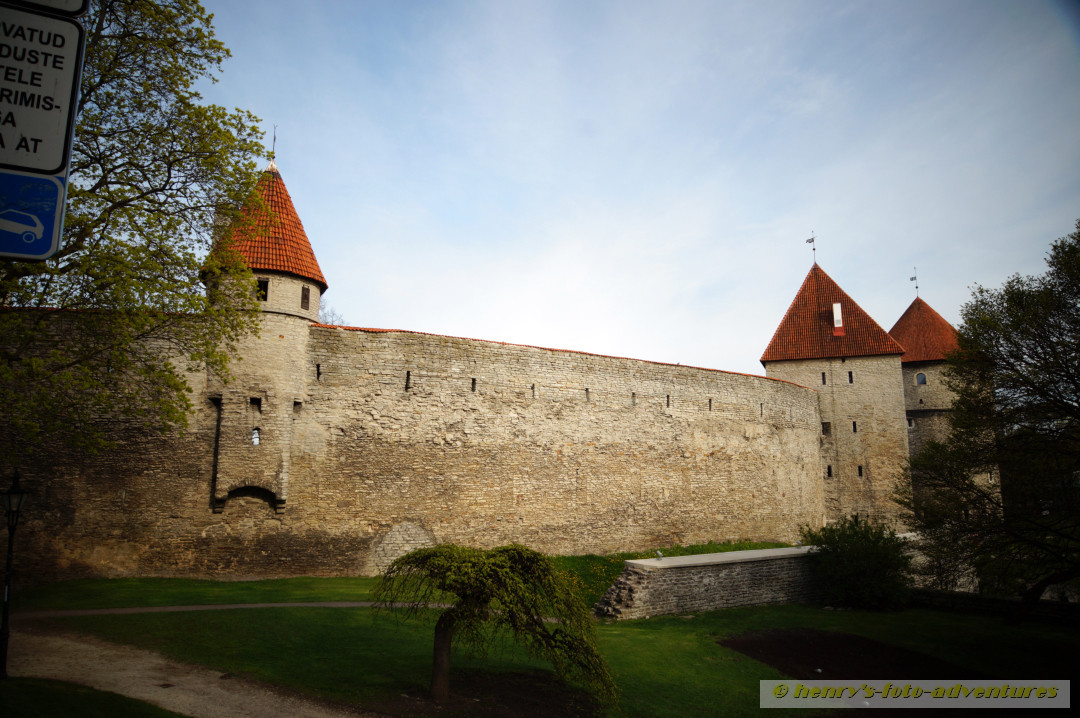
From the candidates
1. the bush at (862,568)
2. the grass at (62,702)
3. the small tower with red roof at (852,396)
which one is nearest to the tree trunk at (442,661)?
the grass at (62,702)

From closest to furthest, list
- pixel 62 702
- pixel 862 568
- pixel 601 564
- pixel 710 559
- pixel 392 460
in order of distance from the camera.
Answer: pixel 62 702 < pixel 710 559 < pixel 392 460 < pixel 862 568 < pixel 601 564

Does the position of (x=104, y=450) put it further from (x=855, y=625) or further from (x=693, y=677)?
(x=855, y=625)

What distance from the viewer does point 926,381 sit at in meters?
30.6

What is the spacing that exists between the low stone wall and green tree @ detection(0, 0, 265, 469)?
10.2 meters

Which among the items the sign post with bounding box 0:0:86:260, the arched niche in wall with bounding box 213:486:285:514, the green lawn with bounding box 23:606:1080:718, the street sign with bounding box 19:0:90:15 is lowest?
the green lawn with bounding box 23:606:1080:718

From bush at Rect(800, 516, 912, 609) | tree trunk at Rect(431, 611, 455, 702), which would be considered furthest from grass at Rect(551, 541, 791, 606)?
tree trunk at Rect(431, 611, 455, 702)

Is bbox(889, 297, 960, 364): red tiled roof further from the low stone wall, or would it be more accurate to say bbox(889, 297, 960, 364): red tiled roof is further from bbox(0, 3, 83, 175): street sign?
bbox(0, 3, 83, 175): street sign

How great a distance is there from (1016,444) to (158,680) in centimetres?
1609

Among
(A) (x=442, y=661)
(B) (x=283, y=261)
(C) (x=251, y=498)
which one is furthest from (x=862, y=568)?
(B) (x=283, y=261)

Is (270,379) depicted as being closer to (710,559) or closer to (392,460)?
(392,460)

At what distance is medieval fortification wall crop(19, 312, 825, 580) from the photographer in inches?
547

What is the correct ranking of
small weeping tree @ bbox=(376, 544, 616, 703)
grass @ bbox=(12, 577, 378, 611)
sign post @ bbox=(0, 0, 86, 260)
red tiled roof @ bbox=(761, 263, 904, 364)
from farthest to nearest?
red tiled roof @ bbox=(761, 263, 904, 364) < grass @ bbox=(12, 577, 378, 611) < small weeping tree @ bbox=(376, 544, 616, 703) < sign post @ bbox=(0, 0, 86, 260)

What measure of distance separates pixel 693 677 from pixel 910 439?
1006 inches

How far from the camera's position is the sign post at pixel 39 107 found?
2695 millimetres
